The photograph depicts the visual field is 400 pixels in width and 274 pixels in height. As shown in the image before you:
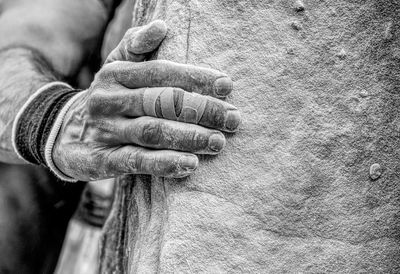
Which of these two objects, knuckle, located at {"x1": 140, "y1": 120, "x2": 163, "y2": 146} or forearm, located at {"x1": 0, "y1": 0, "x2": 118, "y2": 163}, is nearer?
knuckle, located at {"x1": 140, "y1": 120, "x2": 163, "y2": 146}

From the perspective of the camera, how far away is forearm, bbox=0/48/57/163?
4.52 feet

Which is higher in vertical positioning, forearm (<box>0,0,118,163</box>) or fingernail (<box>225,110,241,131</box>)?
fingernail (<box>225,110,241,131</box>)

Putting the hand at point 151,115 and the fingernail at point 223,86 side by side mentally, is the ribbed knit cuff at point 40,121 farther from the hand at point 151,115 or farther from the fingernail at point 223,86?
the fingernail at point 223,86

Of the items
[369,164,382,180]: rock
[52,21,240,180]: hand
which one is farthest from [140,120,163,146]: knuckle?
[369,164,382,180]: rock

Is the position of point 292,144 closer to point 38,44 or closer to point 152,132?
point 152,132

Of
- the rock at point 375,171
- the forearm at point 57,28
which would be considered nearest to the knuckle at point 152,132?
the rock at point 375,171

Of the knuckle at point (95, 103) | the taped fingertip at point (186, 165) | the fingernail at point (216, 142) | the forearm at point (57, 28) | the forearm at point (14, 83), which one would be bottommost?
the forearm at point (14, 83)

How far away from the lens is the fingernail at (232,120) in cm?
96

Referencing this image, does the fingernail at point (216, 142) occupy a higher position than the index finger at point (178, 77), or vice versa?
the index finger at point (178, 77)

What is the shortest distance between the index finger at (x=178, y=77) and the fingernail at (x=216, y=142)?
0.09 m

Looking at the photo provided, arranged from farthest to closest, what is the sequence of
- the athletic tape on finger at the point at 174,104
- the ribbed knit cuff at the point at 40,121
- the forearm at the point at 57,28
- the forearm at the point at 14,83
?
the forearm at the point at 57,28
the forearm at the point at 14,83
the ribbed knit cuff at the point at 40,121
the athletic tape on finger at the point at 174,104

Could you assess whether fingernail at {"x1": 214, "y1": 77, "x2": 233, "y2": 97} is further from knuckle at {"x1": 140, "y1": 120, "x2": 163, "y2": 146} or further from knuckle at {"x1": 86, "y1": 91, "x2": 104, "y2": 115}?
knuckle at {"x1": 86, "y1": 91, "x2": 104, "y2": 115}

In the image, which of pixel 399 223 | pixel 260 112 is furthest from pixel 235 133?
pixel 399 223

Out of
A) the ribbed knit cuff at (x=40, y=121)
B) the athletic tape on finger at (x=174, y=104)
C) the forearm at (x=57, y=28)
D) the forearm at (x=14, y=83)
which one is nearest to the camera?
the athletic tape on finger at (x=174, y=104)
